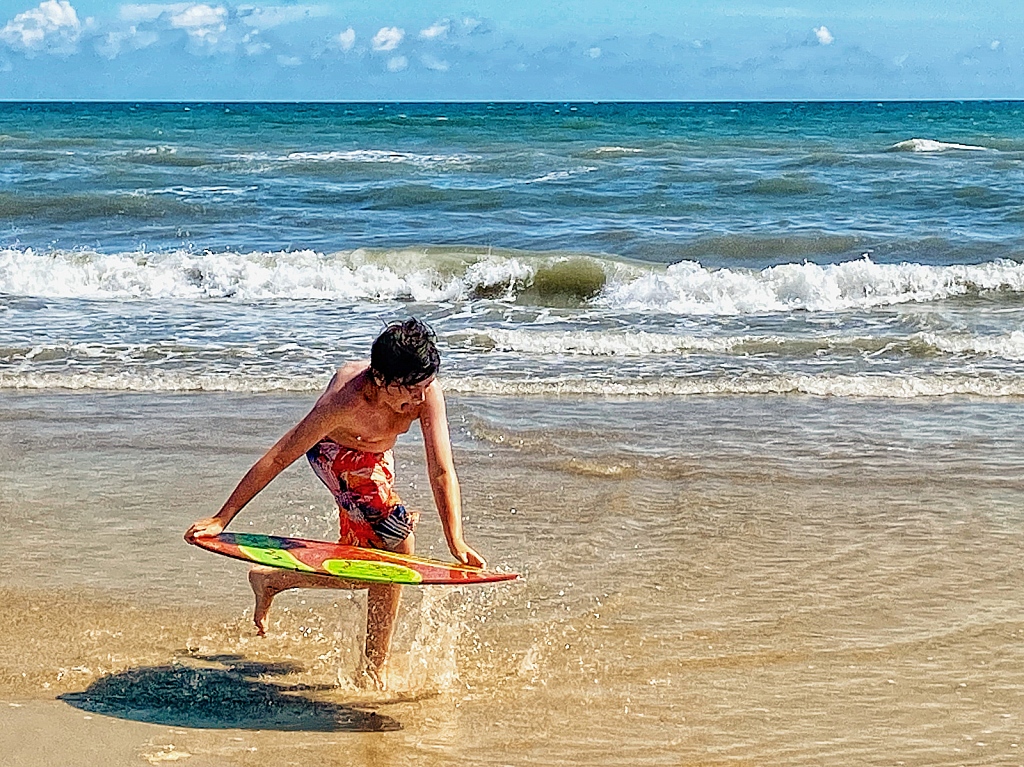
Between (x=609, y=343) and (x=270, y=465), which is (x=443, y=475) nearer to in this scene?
(x=270, y=465)

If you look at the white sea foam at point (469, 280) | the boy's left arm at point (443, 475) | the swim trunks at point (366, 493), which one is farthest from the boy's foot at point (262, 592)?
the white sea foam at point (469, 280)

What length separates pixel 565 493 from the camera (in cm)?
630

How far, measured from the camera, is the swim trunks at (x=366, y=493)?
13.4 ft

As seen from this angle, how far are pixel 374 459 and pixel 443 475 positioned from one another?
0.32 m

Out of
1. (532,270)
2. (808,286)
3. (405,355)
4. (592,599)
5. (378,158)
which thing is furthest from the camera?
(378,158)

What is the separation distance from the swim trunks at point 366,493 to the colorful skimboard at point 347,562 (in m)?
0.07

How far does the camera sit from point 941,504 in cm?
609

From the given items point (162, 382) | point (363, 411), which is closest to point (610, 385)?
point (162, 382)

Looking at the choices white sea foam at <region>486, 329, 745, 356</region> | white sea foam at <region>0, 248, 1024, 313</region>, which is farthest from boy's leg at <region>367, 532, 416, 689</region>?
white sea foam at <region>0, 248, 1024, 313</region>

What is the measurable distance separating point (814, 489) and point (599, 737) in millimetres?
2908

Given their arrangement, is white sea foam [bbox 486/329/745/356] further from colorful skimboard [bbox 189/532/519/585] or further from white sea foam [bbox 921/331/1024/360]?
colorful skimboard [bbox 189/532/519/585]

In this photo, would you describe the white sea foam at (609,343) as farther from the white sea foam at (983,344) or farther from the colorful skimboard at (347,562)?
the colorful skimboard at (347,562)

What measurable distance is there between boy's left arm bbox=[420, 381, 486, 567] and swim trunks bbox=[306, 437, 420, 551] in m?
0.25

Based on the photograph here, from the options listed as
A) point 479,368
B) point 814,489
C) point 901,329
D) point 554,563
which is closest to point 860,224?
point 901,329
